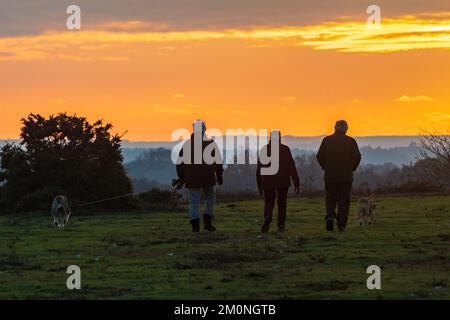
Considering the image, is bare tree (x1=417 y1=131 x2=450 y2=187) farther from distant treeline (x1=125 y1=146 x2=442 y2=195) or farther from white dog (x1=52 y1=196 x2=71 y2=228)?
white dog (x1=52 y1=196 x2=71 y2=228)

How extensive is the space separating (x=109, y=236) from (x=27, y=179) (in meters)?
15.9

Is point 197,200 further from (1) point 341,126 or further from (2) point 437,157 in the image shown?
(2) point 437,157

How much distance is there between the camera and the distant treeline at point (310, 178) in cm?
5234

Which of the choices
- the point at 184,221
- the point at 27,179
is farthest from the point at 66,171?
the point at 184,221

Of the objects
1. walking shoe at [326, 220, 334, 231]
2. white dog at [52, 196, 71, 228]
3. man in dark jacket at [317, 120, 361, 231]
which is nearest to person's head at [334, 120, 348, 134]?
man in dark jacket at [317, 120, 361, 231]

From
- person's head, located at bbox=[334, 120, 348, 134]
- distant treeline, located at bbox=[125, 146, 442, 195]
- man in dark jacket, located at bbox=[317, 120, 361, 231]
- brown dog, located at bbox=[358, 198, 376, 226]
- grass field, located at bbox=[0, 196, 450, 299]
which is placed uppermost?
distant treeline, located at bbox=[125, 146, 442, 195]

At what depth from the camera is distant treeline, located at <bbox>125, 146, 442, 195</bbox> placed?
172ft

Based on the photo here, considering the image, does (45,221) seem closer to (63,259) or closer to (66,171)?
(66,171)

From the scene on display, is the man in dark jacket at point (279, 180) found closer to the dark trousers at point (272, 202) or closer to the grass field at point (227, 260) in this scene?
the dark trousers at point (272, 202)

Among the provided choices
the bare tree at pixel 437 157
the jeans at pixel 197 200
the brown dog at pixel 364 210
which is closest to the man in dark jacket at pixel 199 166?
the jeans at pixel 197 200

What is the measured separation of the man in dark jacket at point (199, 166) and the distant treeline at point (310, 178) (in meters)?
14.6

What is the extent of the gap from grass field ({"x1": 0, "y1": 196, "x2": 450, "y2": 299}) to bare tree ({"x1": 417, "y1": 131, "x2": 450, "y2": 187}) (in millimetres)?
14415

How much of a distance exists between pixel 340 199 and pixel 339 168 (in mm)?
704
